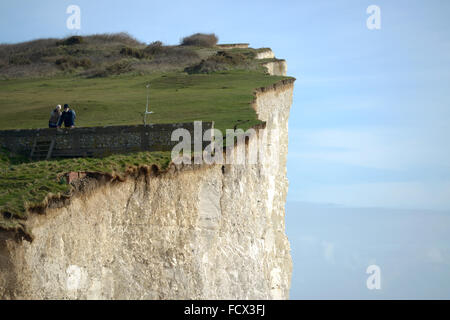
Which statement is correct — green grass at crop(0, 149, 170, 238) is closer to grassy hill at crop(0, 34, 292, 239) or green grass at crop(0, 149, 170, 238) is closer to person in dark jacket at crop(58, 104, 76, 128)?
Result: grassy hill at crop(0, 34, 292, 239)

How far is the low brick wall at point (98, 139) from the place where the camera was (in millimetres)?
27969

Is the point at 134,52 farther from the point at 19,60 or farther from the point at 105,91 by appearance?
the point at 105,91

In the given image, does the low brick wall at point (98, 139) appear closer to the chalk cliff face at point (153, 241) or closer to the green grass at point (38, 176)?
the green grass at point (38, 176)

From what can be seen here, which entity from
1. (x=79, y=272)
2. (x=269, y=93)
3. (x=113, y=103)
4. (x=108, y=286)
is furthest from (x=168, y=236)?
(x=269, y=93)

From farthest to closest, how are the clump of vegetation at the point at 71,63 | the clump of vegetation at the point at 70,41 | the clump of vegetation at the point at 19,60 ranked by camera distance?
the clump of vegetation at the point at 70,41
the clump of vegetation at the point at 19,60
the clump of vegetation at the point at 71,63

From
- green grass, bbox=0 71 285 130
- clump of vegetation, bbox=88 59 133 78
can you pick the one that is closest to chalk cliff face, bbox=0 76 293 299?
green grass, bbox=0 71 285 130

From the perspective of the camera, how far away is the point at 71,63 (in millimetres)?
75062

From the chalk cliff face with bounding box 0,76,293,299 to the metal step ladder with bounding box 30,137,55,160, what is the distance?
5421 millimetres

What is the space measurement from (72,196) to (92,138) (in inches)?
347

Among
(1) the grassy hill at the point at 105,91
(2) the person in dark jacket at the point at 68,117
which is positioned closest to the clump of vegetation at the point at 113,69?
(1) the grassy hill at the point at 105,91

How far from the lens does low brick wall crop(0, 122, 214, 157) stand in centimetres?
2797

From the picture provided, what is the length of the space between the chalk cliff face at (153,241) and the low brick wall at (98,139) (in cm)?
210
